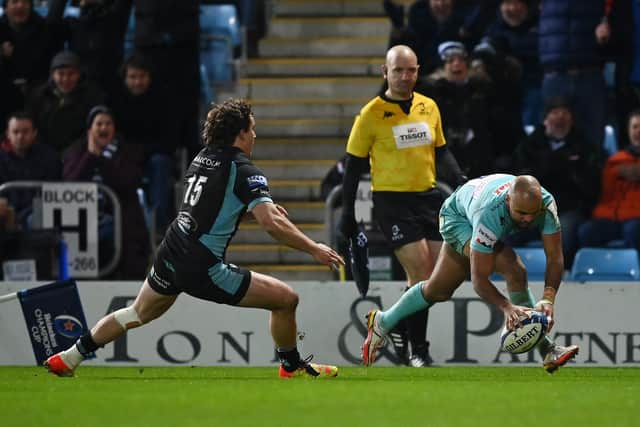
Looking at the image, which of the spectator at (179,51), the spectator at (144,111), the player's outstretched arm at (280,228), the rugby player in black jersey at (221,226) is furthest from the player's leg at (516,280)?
the spectator at (179,51)

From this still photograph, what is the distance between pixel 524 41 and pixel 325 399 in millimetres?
7942

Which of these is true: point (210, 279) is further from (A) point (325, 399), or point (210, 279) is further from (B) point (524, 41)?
(B) point (524, 41)

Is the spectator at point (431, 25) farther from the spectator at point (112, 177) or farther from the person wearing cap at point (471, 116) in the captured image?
the spectator at point (112, 177)

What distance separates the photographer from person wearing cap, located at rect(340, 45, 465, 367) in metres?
11.1

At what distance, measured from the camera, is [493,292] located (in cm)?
966

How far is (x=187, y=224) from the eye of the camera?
30.8 ft

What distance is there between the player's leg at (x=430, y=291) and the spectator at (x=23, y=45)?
577cm

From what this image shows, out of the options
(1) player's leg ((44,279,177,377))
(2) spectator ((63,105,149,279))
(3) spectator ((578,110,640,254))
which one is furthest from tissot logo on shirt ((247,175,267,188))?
(3) spectator ((578,110,640,254))

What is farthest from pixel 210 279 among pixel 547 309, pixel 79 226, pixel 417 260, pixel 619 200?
pixel 619 200

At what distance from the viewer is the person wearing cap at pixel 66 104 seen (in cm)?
1473

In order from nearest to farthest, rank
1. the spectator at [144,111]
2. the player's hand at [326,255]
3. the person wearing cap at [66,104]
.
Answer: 1. the player's hand at [326,255]
2. the person wearing cap at [66,104]
3. the spectator at [144,111]

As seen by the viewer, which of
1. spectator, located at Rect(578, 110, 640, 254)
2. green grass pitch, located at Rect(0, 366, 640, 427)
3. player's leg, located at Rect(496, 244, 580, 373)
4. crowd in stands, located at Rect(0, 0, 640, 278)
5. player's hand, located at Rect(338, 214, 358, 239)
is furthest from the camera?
crowd in stands, located at Rect(0, 0, 640, 278)

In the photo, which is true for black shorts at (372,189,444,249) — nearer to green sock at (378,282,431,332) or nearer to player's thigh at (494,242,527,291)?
green sock at (378,282,431,332)

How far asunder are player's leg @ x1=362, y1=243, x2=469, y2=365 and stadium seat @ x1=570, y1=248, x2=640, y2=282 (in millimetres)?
2951
